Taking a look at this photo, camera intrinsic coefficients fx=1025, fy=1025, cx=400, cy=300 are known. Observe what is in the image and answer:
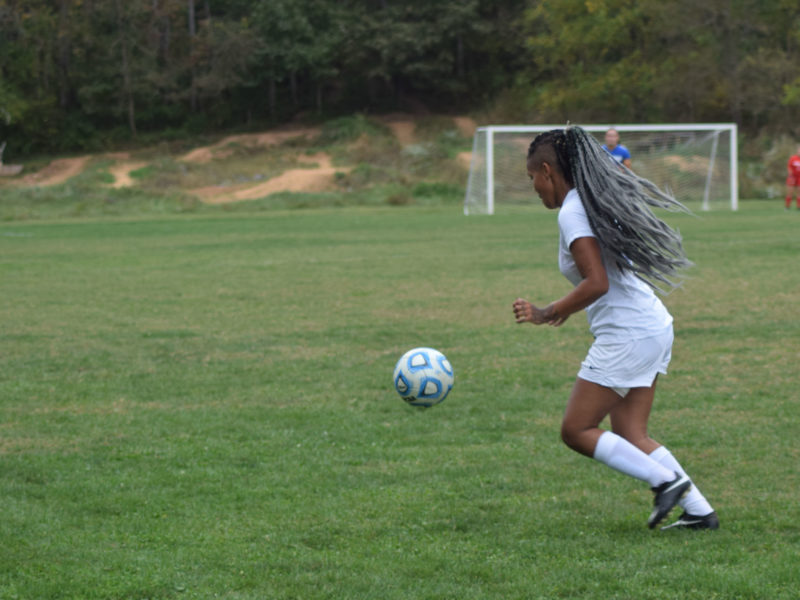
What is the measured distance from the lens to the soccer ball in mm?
5363

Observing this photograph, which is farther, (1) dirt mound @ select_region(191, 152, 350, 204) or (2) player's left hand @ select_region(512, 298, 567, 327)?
(1) dirt mound @ select_region(191, 152, 350, 204)

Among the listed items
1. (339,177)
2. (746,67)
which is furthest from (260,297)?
(746,67)

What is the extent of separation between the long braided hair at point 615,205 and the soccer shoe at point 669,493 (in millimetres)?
850

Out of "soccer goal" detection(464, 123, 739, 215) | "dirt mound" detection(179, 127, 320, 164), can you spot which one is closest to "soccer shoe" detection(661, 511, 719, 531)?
"soccer goal" detection(464, 123, 739, 215)

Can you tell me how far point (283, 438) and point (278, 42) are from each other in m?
54.8

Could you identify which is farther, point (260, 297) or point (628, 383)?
point (260, 297)

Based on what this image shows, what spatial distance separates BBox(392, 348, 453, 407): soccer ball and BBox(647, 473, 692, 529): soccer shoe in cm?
136

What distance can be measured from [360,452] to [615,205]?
7.94 feet

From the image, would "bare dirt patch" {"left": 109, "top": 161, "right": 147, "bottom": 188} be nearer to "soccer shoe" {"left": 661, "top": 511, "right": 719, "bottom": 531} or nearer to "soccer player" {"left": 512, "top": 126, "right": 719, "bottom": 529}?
"soccer player" {"left": 512, "top": 126, "right": 719, "bottom": 529}

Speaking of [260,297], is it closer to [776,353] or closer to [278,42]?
[776,353]

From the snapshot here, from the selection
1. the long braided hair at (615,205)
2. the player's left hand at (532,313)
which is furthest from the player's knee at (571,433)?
the long braided hair at (615,205)

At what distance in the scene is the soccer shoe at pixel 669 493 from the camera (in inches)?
172

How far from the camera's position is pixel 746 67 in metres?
50.6

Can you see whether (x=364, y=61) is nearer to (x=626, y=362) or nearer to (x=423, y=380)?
(x=423, y=380)
